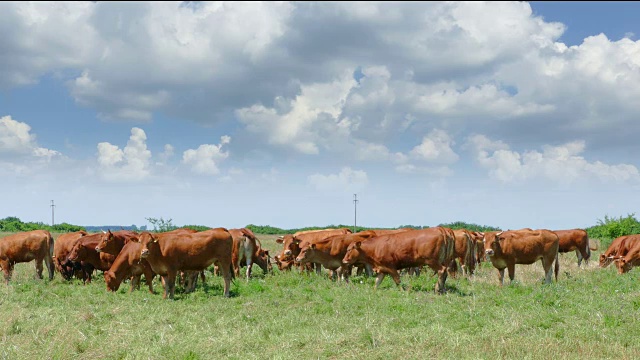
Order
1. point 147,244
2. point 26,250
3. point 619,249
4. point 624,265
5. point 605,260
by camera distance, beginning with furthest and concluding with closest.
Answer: point 605,260 → point 619,249 → point 624,265 → point 26,250 → point 147,244

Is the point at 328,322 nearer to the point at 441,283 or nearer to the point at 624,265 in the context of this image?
the point at 441,283

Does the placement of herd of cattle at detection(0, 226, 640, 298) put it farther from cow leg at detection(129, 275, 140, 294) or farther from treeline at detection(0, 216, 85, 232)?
treeline at detection(0, 216, 85, 232)

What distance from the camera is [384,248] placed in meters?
16.7

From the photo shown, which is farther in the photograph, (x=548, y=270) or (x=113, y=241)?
(x=548, y=270)

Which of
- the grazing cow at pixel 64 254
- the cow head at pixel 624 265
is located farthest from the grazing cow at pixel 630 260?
the grazing cow at pixel 64 254

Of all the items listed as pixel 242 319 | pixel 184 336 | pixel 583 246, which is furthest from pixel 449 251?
pixel 583 246

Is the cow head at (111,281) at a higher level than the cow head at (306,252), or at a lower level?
lower

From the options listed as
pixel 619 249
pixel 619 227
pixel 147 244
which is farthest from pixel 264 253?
pixel 619 227

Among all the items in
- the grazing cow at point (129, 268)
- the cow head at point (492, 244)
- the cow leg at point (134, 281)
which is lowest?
the cow leg at point (134, 281)

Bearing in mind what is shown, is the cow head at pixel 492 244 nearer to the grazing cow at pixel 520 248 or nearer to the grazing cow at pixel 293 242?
the grazing cow at pixel 520 248

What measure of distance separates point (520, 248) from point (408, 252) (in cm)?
470

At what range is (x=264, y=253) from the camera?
21.3 meters

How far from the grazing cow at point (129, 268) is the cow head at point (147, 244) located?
2.48 ft

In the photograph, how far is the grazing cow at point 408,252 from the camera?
51.8 ft
